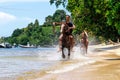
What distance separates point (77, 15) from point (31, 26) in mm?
144818

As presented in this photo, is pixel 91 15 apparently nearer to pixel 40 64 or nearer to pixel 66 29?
pixel 66 29

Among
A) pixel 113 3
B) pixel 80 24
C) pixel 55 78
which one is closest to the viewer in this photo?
pixel 55 78

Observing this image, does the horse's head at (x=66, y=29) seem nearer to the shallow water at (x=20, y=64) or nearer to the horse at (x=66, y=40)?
the horse at (x=66, y=40)

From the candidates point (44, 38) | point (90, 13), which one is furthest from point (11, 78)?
point (44, 38)

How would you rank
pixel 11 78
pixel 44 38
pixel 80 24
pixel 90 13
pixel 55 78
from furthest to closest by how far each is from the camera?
pixel 44 38 → pixel 80 24 → pixel 90 13 → pixel 11 78 → pixel 55 78

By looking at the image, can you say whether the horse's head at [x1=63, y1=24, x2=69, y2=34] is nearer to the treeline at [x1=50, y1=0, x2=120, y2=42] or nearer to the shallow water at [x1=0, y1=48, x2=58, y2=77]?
the shallow water at [x1=0, y1=48, x2=58, y2=77]

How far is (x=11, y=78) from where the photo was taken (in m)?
12.5

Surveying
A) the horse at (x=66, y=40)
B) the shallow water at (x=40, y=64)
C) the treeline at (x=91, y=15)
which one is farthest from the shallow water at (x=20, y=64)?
the treeline at (x=91, y=15)

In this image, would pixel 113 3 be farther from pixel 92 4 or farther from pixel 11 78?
pixel 92 4

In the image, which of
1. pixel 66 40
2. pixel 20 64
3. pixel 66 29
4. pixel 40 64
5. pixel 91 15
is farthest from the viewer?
pixel 91 15

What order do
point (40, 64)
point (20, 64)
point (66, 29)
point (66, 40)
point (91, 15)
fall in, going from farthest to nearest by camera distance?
point (91, 15) → point (66, 40) → point (66, 29) → point (20, 64) → point (40, 64)

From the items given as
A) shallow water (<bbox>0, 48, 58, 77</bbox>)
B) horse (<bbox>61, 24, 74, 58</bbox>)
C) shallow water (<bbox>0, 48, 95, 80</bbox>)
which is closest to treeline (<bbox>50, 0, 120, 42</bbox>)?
shallow water (<bbox>0, 48, 58, 77</bbox>)

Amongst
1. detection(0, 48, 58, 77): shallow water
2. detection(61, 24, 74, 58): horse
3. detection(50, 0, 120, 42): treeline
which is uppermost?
detection(50, 0, 120, 42): treeline

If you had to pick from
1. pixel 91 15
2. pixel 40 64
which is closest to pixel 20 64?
pixel 40 64
